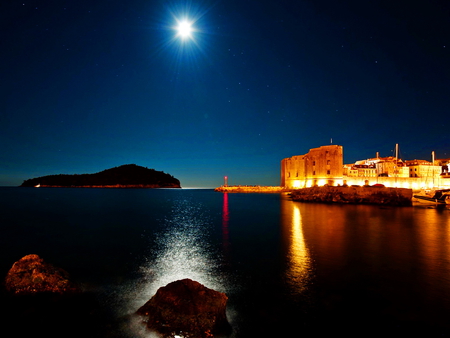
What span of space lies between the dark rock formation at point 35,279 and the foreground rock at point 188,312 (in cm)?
306

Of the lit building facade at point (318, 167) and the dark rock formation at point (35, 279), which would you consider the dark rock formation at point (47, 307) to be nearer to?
the dark rock formation at point (35, 279)

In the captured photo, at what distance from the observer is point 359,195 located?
4134cm

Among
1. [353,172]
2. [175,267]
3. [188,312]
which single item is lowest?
[175,267]

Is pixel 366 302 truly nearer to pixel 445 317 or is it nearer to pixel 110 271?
pixel 445 317

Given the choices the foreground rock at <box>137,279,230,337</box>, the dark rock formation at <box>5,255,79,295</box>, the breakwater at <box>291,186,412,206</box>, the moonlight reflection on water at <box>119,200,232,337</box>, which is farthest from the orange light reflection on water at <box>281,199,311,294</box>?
the breakwater at <box>291,186,412,206</box>

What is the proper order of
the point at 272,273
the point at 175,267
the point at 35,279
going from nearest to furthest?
the point at 35,279 < the point at 272,273 < the point at 175,267

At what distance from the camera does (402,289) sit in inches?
304

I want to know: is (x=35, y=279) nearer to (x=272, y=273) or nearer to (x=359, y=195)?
(x=272, y=273)

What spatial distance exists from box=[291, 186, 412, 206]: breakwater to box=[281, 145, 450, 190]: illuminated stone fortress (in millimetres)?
13978

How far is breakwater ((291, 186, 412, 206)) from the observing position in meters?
37.6

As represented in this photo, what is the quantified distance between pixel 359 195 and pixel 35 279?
4475 centimetres

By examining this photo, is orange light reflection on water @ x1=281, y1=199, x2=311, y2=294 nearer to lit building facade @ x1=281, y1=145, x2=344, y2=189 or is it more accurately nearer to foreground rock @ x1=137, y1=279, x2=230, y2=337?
foreground rock @ x1=137, y1=279, x2=230, y2=337

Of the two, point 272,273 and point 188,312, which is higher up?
point 188,312

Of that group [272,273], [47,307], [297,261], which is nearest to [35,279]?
[47,307]
